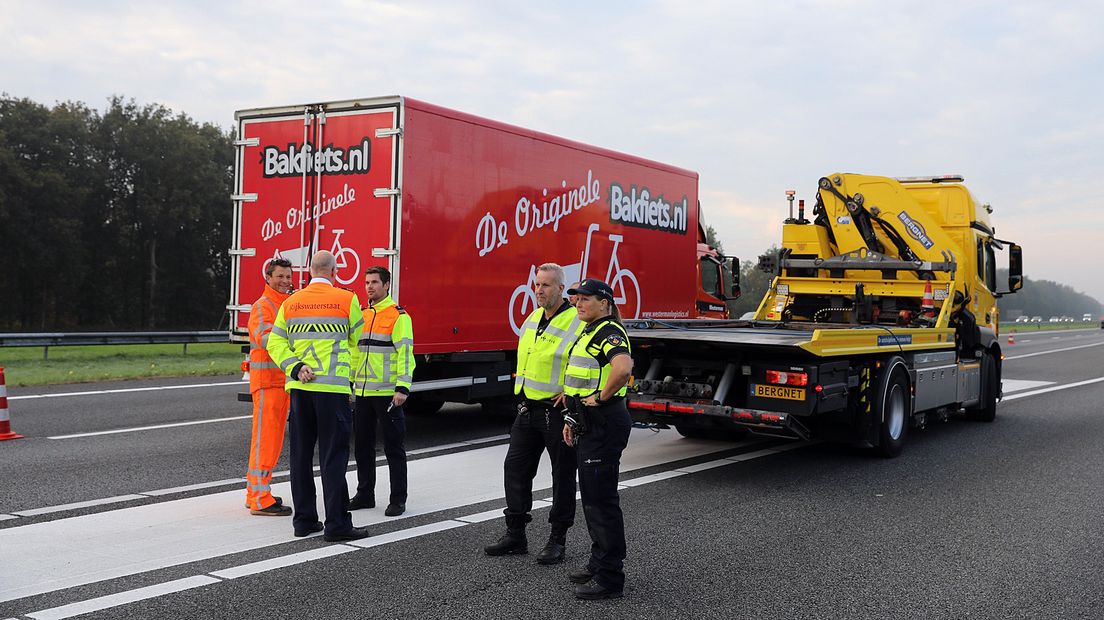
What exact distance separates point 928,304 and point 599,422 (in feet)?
26.3

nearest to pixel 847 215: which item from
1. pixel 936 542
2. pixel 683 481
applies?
pixel 683 481

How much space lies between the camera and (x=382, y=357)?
22.8 ft

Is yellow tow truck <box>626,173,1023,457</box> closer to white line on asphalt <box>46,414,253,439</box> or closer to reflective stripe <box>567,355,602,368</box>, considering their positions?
reflective stripe <box>567,355,602,368</box>

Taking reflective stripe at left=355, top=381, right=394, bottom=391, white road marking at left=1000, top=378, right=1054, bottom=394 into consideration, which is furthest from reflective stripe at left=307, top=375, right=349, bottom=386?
white road marking at left=1000, top=378, right=1054, bottom=394

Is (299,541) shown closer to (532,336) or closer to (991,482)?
(532,336)

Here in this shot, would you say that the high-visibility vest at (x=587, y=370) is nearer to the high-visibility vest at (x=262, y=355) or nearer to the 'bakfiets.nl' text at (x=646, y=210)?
the high-visibility vest at (x=262, y=355)

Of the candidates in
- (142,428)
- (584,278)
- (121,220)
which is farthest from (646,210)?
(121,220)

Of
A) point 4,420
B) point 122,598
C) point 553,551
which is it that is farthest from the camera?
point 4,420

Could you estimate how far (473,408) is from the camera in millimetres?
13391

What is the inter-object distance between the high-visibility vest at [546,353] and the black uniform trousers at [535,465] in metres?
0.11

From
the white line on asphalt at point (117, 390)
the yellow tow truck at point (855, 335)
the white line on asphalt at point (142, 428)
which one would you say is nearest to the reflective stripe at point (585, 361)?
the yellow tow truck at point (855, 335)

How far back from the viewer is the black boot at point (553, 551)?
5.67 meters

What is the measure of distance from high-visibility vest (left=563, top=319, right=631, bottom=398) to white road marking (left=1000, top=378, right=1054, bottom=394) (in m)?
14.9

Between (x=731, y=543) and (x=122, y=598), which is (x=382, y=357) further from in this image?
(x=731, y=543)
